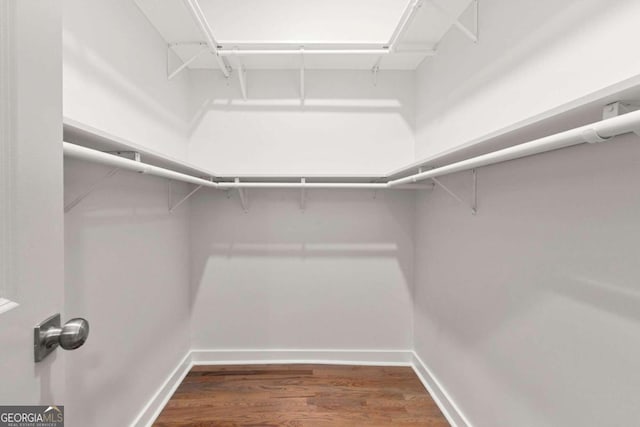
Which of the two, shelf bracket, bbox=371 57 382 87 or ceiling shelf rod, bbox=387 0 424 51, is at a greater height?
shelf bracket, bbox=371 57 382 87

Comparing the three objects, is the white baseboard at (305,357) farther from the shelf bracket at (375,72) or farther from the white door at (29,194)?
the shelf bracket at (375,72)

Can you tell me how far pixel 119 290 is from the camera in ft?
4.14

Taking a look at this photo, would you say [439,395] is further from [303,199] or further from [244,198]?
[244,198]

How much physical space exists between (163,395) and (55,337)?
152 cm

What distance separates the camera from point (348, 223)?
209 cm

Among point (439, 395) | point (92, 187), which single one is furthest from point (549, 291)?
point (92, 187)

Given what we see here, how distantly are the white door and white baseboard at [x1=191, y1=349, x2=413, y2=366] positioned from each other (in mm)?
1701

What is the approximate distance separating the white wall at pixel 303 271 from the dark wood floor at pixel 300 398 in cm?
20

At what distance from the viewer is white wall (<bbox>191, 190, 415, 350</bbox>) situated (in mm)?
2076

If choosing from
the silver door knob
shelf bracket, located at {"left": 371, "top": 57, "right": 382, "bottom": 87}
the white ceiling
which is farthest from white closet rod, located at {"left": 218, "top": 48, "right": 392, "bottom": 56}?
the silver door knob

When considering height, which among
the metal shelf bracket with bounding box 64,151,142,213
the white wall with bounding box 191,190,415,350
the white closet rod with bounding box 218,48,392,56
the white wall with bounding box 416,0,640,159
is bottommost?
the white wall with bounding box 191,190,415,350

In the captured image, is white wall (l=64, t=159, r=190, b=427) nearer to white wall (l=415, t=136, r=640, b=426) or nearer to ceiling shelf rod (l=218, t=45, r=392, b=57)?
ceiling shelf rod (l=218, t=45, r=392, b=57)

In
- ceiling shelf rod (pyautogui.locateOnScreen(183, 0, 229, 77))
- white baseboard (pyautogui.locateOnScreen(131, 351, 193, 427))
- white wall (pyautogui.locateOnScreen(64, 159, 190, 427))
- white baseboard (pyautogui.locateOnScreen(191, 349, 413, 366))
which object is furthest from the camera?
white baseboard (pyautogui.locateOnScreen(191, 349, 413, 366))

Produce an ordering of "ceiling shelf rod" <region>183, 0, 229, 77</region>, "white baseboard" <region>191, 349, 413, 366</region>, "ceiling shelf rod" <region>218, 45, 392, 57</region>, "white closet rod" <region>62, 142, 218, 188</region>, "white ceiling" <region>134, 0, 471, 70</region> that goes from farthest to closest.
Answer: "white baseboard" <region>191, 349, 413, 366</region> < "white ceiling" <region>134, 0, 471, 70</region> < "ceiling shelf rod" <region>218, 45, 392, 57</region> < "ceiling shelf rod" <region>183, 0, 229, 77</region> < "white closet rod" <region>62, 142, 218, 188</region>
